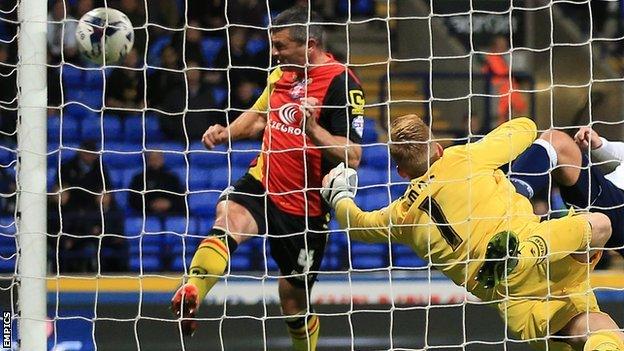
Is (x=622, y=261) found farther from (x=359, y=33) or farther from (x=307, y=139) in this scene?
(x=307, y=139)

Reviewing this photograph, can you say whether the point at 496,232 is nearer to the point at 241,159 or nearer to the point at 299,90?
the point at 299,90

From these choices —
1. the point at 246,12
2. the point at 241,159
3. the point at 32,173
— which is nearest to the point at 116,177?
the point at 241,159

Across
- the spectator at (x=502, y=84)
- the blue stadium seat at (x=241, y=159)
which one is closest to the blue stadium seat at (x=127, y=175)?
the blue stadium seat at (x=241, y=159)

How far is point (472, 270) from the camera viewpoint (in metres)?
4.86

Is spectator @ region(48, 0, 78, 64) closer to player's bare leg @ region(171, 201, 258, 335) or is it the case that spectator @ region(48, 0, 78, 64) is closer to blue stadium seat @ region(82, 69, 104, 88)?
blue stadium seat @ region(82, 69, 104, 88)

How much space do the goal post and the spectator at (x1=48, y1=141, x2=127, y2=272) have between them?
12.8 feet

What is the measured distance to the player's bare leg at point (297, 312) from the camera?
5.91 metres

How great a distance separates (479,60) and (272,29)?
6175 millimetres

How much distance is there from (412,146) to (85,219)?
178 inches

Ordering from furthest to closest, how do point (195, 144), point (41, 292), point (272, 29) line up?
point (195, 144) < point (272, 29) < point (41, 292)

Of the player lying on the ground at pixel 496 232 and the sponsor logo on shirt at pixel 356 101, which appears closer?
the player lying on the ground at pixel 496 232

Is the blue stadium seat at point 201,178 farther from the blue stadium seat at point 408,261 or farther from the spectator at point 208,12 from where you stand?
the blue stadium seat at point 408,261

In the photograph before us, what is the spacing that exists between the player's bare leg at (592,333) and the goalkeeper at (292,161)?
1141 mm

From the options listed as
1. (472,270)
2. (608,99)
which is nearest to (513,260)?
(472,270)
